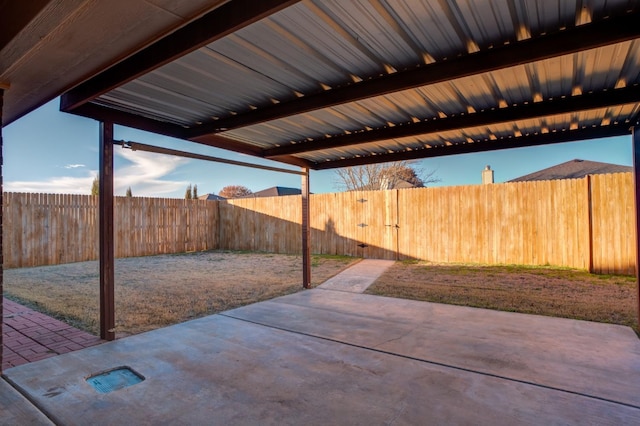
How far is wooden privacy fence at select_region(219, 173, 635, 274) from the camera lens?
260 inches

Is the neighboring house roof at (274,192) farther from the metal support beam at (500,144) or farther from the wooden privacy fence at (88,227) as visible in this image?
the metal support beam at (500,144)

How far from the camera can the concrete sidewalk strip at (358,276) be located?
20.4ft

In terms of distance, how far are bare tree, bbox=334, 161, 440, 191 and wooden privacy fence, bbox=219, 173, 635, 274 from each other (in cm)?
798

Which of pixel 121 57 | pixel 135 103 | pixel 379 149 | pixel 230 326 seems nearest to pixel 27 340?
pixel 230 326

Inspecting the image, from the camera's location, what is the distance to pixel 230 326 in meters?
3.85

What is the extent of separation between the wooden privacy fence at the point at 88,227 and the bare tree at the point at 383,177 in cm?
808

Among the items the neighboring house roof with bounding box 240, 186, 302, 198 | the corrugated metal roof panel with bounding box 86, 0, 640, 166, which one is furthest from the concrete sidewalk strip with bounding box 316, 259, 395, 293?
the neighboring house roof with bounding box 240, 186, 302, 198

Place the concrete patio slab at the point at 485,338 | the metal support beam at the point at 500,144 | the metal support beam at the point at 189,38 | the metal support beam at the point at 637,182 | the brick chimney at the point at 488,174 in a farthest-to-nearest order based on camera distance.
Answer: the brick chimney at the point at 488,174 < the metal support beam at the point at 500,144 < the metal support beam at the point at 637,182 < the concrete patio slab at the point at 485,338 < the metal support beam at the point at 189,38

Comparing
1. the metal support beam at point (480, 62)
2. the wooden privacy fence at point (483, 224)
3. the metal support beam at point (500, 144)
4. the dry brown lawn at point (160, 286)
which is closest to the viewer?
the metal support beam at point (480, 62)

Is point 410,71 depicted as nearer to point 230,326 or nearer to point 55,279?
point 230,326

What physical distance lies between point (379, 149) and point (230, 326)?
10.7ft

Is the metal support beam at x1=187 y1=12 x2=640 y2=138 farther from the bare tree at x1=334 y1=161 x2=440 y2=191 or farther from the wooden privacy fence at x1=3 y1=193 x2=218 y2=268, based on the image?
the bare tree at x1=334 y1=161 x2=440 y2=191

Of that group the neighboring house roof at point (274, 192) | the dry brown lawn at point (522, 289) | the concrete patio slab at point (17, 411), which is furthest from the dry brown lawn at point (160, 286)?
the neighboring house roof at point (274, 192)

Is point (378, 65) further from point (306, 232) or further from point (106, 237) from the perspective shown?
point (306, 232)
